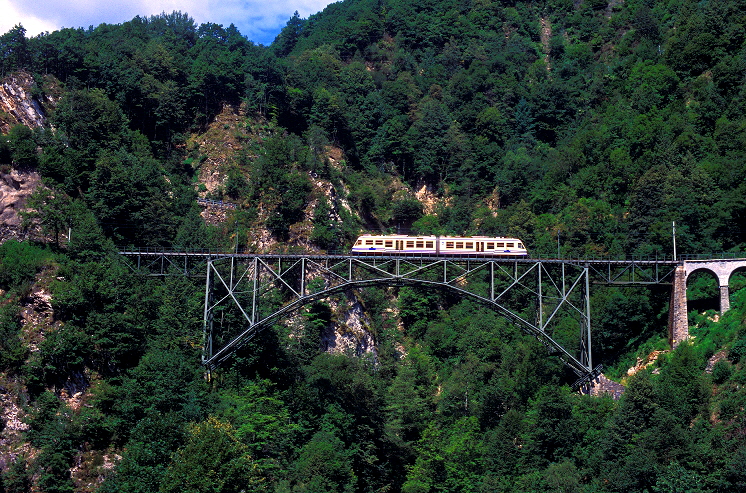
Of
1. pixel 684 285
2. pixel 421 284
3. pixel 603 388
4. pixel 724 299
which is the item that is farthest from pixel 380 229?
pixel 724 299

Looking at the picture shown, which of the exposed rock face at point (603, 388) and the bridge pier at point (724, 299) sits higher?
the bridge pier at point (724, 299)

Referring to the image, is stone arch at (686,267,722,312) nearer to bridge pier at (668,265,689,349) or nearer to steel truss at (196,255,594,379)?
bridge pier at (668,265,689,349)

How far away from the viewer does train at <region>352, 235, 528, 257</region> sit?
55844 mm

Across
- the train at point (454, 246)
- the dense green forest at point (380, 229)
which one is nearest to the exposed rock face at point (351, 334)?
the dense green forest at point (380, 229)

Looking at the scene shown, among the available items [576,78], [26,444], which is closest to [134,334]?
[26,444]

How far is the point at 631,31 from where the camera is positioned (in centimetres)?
9869

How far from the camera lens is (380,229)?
8106cm

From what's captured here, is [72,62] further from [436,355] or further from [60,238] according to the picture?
[436,355]

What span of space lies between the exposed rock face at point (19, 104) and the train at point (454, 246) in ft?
93.2

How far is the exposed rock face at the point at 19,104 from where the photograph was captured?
6369 cm

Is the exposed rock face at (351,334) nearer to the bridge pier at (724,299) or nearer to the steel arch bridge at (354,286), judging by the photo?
the steel arch bridge at (354,286)

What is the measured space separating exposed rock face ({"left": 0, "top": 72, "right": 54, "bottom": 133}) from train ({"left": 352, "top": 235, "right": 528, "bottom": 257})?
93.2 ft

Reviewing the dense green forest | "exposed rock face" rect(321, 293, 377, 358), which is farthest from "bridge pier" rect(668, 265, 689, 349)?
"exposed rock face" rect(321, 293, 377, 358)

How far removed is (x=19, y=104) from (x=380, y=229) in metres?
33.3
